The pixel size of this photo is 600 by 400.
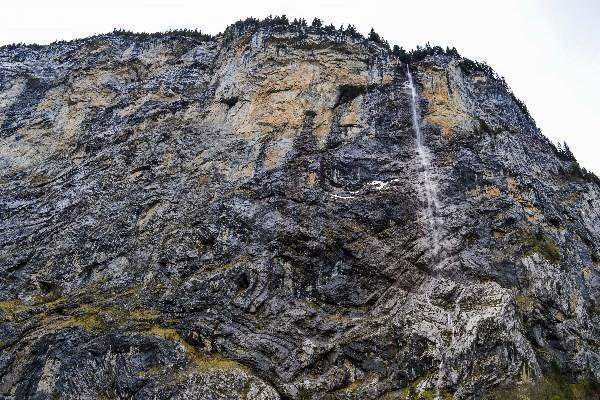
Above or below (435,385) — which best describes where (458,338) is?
above

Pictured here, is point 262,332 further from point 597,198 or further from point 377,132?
point 597,198

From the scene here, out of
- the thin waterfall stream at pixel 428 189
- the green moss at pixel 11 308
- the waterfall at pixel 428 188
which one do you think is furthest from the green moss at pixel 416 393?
the green moss at pixel 11 308

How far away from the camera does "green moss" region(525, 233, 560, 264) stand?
1033 inches

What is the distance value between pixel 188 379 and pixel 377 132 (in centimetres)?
1568

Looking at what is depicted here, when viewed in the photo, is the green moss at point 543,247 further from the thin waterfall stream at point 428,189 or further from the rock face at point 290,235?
the thin waterfall stream at point 428,189

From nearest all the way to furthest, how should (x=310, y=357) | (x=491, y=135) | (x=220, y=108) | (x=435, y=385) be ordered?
(x=435, y=385), (x=310, y=357), (x=491, y=135), (x=220, y=108)

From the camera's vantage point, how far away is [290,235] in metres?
27.2

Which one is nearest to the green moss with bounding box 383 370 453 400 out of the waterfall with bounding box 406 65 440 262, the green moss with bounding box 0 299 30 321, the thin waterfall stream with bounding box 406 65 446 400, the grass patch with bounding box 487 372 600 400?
the grass patch with bounding box 487 372 600 400

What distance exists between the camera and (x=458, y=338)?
2295cm

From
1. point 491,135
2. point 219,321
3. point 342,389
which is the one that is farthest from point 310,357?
point 491,135

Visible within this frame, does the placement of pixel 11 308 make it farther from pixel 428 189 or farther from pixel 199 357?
pixel 428 189

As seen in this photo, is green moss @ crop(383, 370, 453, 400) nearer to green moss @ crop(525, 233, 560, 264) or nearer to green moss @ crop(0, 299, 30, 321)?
green moss @ crop(525, 233, 560, 264)

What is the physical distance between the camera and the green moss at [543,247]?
2625 centimetres

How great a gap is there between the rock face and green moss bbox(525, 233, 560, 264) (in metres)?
0.08
